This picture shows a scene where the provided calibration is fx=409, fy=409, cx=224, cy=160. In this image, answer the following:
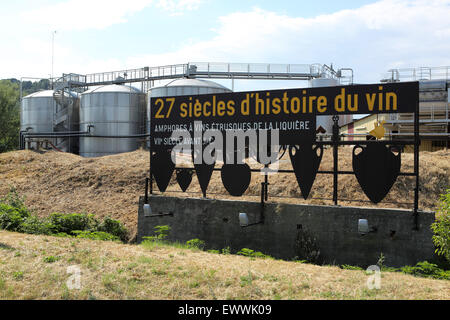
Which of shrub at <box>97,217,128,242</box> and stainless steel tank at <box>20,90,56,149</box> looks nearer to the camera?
shrub at <box>97,217,128,242</box>

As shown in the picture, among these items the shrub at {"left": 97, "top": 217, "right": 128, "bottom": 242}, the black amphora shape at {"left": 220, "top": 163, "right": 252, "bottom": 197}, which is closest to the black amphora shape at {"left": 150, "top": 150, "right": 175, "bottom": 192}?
the black amphora shape at {"left": 220, "top": 163, "right": 252, "bottom": 197}

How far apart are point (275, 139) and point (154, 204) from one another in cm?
450

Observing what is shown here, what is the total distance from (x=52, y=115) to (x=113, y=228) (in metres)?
26.6

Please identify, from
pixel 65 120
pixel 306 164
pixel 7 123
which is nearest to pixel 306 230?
pixel 306 164

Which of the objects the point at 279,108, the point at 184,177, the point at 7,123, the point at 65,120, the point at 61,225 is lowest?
the point at 61,225

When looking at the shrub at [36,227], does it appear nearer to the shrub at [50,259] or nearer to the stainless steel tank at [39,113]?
the shrub at [50,259]

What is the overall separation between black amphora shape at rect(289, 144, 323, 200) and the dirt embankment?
1.43ft

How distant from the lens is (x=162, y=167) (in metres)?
13.8

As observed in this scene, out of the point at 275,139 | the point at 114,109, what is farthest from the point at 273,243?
the point at 114,109

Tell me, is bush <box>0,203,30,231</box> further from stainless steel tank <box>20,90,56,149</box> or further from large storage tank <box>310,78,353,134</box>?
stainless steel tank <box>20,90,56,149</box>

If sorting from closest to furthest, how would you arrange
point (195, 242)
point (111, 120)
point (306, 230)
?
point (306, 230) < point (195, 242) < point (111, 120)

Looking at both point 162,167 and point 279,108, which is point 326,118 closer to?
point 279,108

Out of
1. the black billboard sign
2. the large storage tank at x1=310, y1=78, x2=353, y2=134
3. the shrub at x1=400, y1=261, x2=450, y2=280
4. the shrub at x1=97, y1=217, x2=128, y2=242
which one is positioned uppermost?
the large storage tank at x1=310, y1=78, x2=353, y2=134

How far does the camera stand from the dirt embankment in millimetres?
13070
